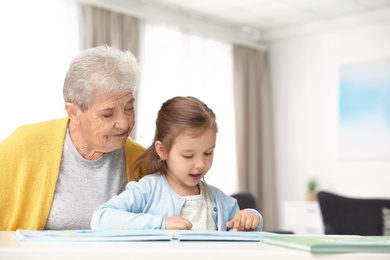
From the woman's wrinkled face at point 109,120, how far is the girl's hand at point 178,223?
0.61 metres

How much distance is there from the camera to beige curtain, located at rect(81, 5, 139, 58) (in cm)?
556

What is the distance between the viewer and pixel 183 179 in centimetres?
182

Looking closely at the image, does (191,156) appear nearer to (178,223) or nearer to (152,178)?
(152,178)

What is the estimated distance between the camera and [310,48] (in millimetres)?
7344

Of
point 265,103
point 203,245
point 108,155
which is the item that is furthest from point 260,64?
point 203,245

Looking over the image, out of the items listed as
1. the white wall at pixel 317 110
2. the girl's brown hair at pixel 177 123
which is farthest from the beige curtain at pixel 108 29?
the girl's brown hair at pixel 177 123

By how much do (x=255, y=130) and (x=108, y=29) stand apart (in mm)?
2434

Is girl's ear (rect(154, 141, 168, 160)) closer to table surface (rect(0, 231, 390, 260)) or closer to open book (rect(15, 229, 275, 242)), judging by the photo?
open book (rect(15, 229, 275, 242))

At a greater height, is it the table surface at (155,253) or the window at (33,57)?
the window at (33,57)

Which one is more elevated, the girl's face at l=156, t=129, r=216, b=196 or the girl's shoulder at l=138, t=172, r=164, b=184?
the girl's face at l=156, t=129, r=216, b=196

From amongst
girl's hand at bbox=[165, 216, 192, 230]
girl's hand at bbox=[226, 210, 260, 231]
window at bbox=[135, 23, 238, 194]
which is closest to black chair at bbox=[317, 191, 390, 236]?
window at bbox=[135, 23, 238, 194]

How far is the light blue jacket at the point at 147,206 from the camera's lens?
1585 mm

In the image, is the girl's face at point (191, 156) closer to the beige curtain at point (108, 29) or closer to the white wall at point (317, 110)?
the beige curtain at point (108, 29)

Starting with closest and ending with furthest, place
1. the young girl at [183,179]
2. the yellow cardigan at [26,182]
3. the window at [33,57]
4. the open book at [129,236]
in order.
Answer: the open book at [129,236], the young girl at [183,179], the yellow cardigan at [26,182], the window at [33,57]
